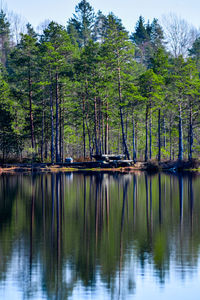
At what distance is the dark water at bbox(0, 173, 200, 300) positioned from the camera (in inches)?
476

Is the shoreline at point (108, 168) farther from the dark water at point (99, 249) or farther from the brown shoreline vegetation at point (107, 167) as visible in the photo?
the dark water at point (99, 249)

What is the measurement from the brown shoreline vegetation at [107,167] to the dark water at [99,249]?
103 feet

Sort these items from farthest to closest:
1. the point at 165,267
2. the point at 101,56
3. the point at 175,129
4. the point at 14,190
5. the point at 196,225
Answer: the point at 175,129, the point at 101,56, the point at 14,190, the point at 196,225, the point at 165,267

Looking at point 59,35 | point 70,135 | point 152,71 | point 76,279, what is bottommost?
point 76,279

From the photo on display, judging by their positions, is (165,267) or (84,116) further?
(84,116)

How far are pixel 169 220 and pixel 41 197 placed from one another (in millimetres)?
11176

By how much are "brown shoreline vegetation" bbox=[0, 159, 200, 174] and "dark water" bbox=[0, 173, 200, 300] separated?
103ft

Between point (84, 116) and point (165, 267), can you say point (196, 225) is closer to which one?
point (165, 267)

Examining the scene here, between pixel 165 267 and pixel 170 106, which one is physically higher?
pixel 170 106

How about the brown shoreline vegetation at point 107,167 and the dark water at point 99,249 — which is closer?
the dark water at point 99,249

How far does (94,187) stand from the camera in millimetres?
38156

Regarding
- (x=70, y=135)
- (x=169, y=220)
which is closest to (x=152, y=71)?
(x=70, y=135)

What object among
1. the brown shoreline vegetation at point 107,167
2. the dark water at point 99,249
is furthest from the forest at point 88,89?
the dark water at point 99,249

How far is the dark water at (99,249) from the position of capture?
12.1m
